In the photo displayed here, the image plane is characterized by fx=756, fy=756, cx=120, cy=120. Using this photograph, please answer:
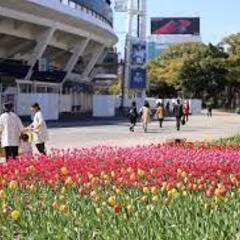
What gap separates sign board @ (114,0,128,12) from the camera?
87125mm

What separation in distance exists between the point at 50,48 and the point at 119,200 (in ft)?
204

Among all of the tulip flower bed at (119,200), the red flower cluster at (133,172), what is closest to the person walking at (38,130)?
the red flower cluster at (133,172)

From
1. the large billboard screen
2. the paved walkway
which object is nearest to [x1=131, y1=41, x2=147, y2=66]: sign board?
the paved walkway

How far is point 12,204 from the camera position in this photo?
761 centimetres

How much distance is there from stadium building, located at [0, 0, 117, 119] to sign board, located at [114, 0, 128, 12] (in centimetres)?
526

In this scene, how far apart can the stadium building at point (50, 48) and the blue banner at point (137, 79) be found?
428 cm

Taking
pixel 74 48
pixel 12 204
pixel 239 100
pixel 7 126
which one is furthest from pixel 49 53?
pixel 12 204

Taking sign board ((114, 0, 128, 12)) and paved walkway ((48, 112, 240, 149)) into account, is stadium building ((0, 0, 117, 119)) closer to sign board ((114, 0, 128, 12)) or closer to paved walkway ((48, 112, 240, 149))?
sign board ((114, 0, 128, 12))

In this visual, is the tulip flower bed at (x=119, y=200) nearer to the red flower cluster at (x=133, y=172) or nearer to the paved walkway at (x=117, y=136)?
the red flower cluster at (x=133, y=172)

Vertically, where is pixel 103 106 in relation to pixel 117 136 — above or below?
above

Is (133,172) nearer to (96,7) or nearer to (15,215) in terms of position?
(15,215)

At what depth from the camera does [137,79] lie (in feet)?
262

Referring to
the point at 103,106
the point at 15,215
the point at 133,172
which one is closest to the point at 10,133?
the point at 133,172

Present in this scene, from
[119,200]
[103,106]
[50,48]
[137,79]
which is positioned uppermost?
[50,48]
